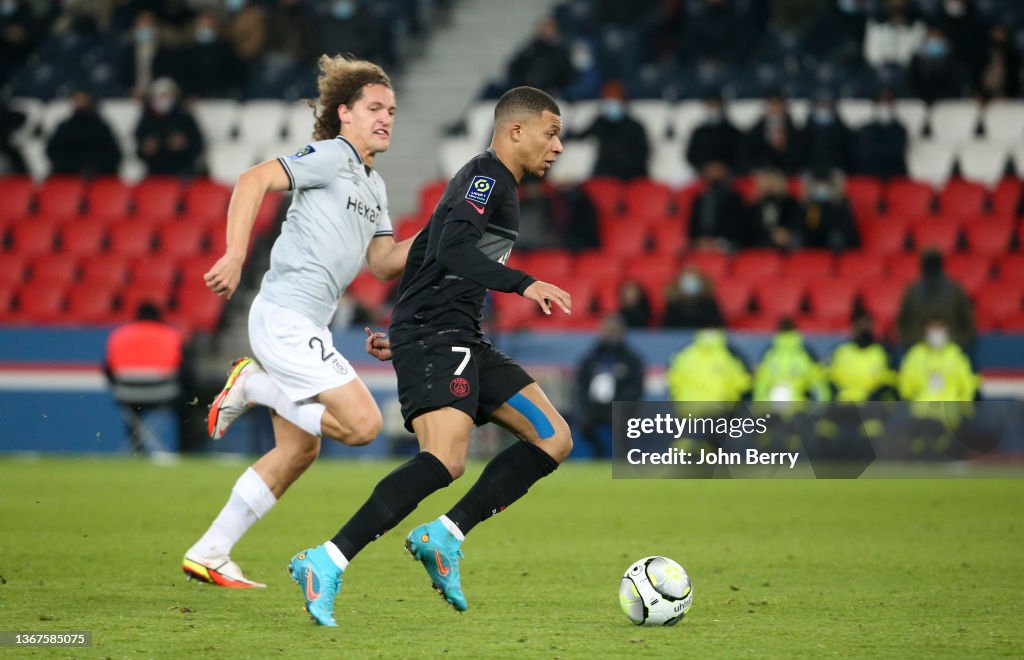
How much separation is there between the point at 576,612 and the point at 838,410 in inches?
363

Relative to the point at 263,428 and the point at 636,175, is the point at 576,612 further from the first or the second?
the point at 636,175

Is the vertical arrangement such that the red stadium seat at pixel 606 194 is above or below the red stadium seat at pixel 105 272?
above

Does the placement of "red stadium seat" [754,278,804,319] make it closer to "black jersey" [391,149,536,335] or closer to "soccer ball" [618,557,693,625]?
"black jersey" [391,149,536,335]

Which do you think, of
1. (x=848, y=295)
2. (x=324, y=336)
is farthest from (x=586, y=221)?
(x=324, y=336)

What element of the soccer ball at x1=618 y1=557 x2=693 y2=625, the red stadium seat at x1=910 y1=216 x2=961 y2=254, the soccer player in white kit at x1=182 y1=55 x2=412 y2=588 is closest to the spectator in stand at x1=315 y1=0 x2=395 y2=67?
the red stadium seat at x1=910 y1=216 x2=961 y2=254

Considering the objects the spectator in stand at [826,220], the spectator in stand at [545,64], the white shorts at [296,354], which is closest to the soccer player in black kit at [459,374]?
the white shorts at [296,354]

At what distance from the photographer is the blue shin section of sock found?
604cm

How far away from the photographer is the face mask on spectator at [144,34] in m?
20.0

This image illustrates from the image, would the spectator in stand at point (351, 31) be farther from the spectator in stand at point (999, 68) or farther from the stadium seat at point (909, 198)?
the spectator in stand at point (999, 68)

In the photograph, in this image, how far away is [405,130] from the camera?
20.2m

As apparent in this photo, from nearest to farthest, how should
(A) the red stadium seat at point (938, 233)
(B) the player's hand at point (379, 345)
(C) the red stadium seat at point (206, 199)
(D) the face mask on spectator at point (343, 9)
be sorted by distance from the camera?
(B) the player's hand at point (379, 345), (A) the red stadium seat at point (938, 233), (C) the red stadium seat at point (206, 199), (D) the face mask on spectator at point (343, 9)

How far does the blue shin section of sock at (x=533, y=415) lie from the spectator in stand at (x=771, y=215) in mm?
11126

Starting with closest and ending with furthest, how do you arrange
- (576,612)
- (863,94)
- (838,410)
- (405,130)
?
(576,612) → (838,410) → (863,94) → (405,130)

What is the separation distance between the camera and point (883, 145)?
1755 centimetres
